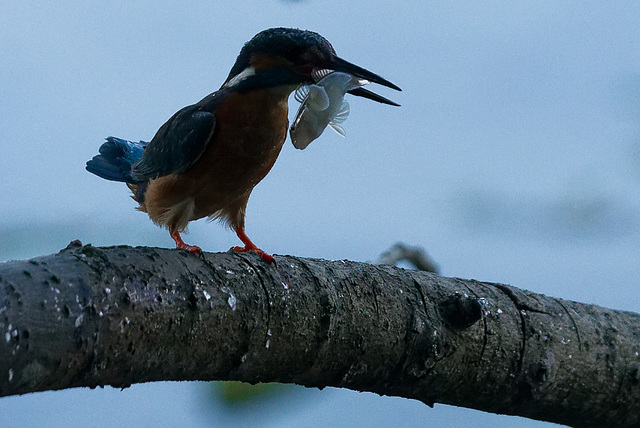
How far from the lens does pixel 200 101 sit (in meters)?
2.50

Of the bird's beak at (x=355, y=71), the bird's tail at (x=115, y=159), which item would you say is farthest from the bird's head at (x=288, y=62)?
the bird's tail at (x=115, y=159)

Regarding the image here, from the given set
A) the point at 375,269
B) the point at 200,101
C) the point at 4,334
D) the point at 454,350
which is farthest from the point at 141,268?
the point at 200,101

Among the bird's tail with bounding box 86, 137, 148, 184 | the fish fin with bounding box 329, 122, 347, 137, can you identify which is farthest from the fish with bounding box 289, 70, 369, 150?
the bird's tail with bounding box 86, 137, 148, 184

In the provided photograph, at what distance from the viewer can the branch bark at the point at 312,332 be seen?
1176mm

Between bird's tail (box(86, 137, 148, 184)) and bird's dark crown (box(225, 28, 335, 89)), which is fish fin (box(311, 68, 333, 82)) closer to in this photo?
bird's dark crown (box(225, 28, 335, 89))

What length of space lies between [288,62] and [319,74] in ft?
0.38

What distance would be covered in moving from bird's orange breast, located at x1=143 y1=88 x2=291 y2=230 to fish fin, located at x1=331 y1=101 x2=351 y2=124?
0.80 ft

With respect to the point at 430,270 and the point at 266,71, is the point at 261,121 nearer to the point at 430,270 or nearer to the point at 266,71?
the point at 266,71

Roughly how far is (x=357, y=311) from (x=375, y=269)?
0.16 m

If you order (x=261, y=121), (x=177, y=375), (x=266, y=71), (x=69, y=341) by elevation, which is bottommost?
(x=177, y=375)

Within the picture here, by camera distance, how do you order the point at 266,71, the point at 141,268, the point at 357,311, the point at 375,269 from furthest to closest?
the point at 266,71 < the point at 375,269 < the point at 357,311 < the point at 141,268

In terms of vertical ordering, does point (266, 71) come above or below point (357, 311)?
above

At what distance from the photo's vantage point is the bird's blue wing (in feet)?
7.68

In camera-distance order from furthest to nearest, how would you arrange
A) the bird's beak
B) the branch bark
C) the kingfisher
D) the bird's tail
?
the bird's tail < the kingfisher < the bird's beak < the branch bark
